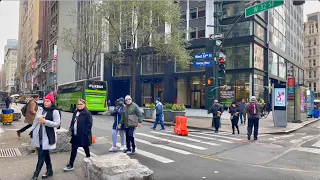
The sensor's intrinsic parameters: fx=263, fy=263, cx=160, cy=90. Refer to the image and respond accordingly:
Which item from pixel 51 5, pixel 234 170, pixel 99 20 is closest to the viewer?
pixel 234 170

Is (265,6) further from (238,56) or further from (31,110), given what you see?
(238,56)

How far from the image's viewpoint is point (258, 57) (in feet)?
103

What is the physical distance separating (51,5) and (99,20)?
176ft

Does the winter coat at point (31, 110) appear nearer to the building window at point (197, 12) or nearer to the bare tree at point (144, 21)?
the bare tree at point (144, 21)

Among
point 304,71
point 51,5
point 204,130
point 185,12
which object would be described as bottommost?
point 204,130

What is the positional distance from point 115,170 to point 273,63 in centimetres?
3576

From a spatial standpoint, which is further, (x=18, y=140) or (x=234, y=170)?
(x=18, y=140)

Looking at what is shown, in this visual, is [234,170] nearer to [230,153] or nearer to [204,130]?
[230,153]

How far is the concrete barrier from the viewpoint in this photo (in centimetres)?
430

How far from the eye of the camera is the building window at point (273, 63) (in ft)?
113

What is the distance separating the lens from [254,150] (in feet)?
29.3

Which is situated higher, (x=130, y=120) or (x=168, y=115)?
(x=130, y=120)

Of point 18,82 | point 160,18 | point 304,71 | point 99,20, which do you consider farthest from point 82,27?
point 18,82

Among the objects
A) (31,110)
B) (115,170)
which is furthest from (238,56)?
(115,170)
